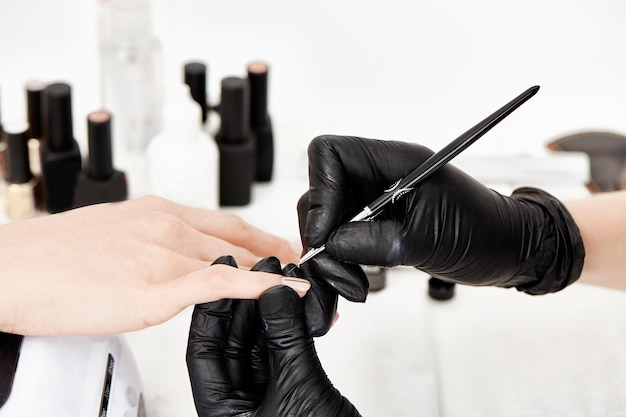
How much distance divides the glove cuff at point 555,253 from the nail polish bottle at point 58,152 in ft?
2.31

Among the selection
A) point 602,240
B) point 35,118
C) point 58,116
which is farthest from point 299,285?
point 35,118

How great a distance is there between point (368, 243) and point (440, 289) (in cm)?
39

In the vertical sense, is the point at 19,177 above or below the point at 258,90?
below

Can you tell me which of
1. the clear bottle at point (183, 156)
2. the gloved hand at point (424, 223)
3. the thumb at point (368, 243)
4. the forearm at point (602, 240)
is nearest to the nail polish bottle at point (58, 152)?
the clear bottle at point (183, 156)

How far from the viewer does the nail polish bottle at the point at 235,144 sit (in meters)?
1.47

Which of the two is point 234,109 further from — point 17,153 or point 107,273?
point 107,273

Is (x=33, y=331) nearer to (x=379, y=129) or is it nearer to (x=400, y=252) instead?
(x=400, y=252)

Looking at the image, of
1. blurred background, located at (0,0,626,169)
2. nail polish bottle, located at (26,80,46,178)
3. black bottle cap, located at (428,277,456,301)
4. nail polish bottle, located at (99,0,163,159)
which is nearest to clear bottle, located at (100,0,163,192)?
nail polish bottle, located at (99,0,163,159)

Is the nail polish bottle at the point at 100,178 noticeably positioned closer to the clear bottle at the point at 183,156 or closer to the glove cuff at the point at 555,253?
the clear bottle at the point at 183,156

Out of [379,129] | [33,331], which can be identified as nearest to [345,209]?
[33,331]

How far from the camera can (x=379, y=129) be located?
1820 millimetres

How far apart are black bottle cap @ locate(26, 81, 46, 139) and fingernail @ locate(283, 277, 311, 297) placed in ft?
2.21

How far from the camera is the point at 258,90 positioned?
1557 mm

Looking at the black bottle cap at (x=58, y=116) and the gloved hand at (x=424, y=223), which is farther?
the black bottle cap at (x=58, y=116)
